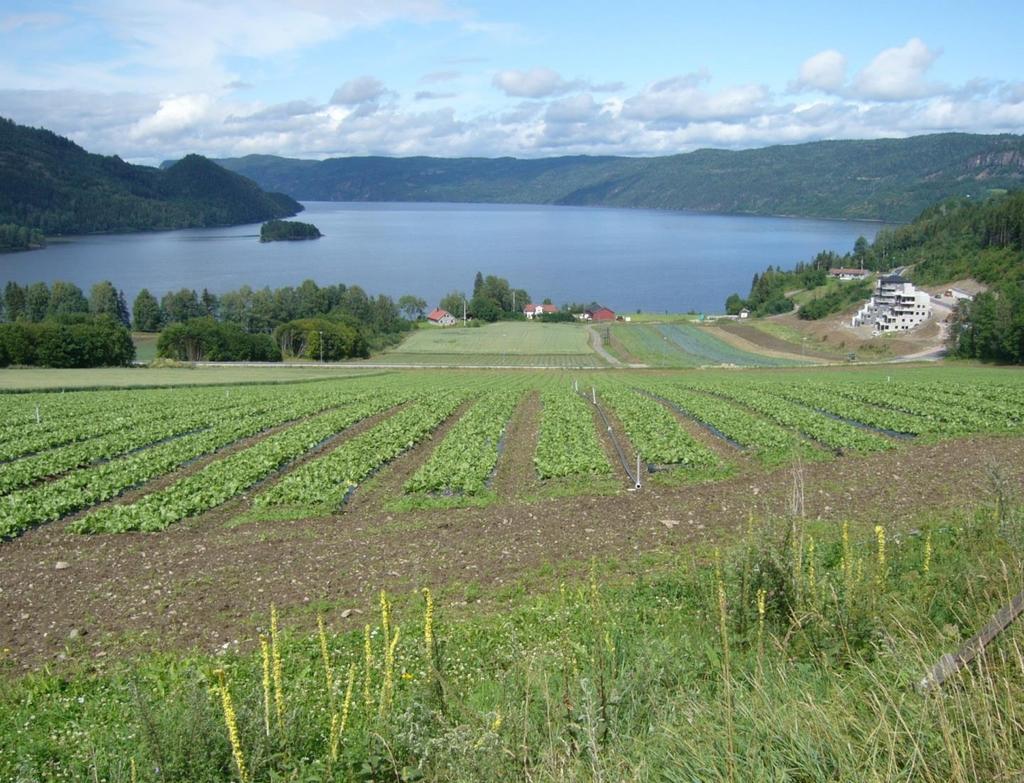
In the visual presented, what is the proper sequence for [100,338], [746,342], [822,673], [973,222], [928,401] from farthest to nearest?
1. [973,222]
2. [746,342]
3. [100,338]
4. [928,401]
5. [822,673]

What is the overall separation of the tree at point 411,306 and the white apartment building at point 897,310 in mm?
67076

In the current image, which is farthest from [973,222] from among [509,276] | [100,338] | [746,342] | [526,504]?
[526,504]

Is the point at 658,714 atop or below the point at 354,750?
atop

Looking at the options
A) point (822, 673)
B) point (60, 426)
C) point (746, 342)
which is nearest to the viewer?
point (822, 673)

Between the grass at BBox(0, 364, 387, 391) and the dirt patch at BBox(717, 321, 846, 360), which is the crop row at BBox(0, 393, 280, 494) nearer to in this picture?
the grass at BBox(0, 364, 387, 391)

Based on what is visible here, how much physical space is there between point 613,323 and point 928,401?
87.4m

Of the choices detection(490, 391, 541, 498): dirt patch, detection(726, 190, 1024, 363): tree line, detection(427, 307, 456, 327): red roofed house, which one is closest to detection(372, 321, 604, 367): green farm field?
detection(427, 307, 456, 327): red roofed house

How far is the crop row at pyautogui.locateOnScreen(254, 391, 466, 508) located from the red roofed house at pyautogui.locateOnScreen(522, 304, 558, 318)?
4016 inches

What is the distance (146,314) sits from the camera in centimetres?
10906

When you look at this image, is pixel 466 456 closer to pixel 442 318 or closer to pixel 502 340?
pixel 502 340

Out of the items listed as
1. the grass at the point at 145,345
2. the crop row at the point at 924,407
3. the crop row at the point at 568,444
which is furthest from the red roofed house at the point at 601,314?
the crop row at the point at 568,444

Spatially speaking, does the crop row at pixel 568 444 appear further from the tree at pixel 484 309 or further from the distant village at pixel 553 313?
the tree at pixel 484 309

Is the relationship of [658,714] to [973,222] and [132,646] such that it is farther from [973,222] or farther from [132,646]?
[973,222]

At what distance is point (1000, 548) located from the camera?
24.5 ft
